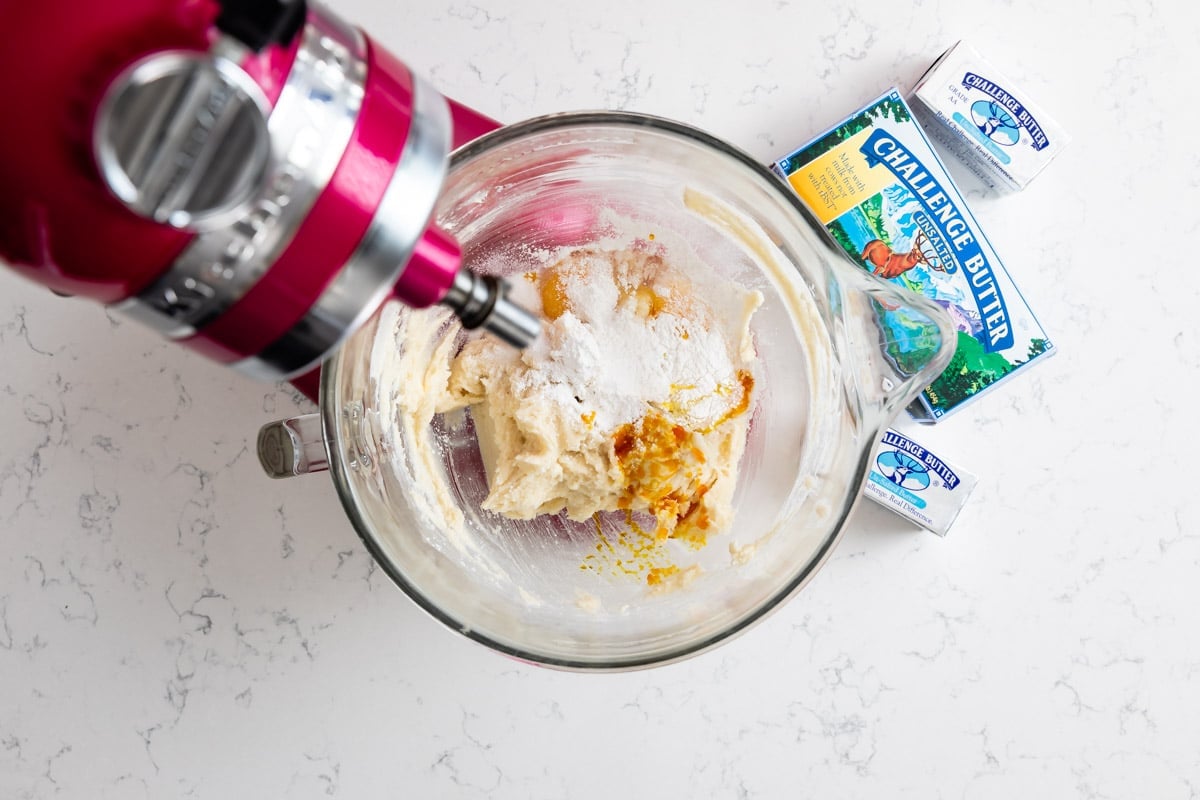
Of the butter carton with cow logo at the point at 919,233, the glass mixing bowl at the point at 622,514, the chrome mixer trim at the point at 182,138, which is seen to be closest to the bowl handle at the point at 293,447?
the glass mixing bowl at the point at 622,514

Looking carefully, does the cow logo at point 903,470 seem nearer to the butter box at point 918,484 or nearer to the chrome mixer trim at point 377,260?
the butter box at point 918,484

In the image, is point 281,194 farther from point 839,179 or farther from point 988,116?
point 988,116

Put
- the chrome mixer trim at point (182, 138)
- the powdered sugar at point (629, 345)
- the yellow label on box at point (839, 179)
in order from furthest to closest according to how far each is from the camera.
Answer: the yellow label on box at point (839, 179)
the powdered sugar at point (629, 345)
the chrome mixer trim at point (182, 138)

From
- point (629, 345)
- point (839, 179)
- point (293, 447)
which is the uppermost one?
point (839, 179)

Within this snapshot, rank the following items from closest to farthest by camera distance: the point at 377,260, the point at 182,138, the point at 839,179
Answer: the point at 182,138, the point at 377,260, the point at 839,179

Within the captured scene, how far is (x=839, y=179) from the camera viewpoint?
1387mm

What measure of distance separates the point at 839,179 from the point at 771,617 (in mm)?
705

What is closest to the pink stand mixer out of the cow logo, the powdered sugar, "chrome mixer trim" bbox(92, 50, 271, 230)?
"chrome mixer trim" bbox(92, 50, 271, 230)

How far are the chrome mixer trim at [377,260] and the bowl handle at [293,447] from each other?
1.30 ft

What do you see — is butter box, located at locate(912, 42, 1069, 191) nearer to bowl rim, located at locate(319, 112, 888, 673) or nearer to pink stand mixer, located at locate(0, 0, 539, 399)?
bowl rim, located at locate(319, 112, 888, 673)

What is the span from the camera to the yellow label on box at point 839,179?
138 cm

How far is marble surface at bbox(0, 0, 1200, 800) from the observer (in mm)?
1437

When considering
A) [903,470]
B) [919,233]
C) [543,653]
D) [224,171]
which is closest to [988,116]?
[919,233]

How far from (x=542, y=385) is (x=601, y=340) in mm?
106
